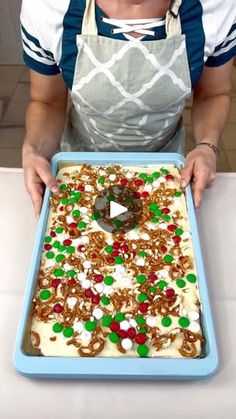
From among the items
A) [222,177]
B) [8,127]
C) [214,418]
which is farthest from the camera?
[8,127]

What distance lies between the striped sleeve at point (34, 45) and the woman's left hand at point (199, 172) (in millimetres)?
275

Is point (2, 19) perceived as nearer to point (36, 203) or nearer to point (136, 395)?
point (36, 203)

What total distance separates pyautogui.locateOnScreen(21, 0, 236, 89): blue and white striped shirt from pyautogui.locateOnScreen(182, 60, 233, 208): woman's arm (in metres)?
0.07

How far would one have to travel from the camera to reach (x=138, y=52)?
61 centimetres

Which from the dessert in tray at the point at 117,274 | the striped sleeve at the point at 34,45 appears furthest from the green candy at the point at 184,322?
the striped sleeve at the point at 34,45

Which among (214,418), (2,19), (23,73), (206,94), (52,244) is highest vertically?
(2,19)

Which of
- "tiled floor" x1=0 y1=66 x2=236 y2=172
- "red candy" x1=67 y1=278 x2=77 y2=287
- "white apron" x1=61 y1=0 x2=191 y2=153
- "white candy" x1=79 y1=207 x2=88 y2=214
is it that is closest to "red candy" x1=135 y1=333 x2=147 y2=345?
"red candy" x1=67 y1=278 x2=77 y2=287

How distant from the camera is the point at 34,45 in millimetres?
663

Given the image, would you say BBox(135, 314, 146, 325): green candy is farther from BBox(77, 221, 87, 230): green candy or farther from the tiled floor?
the tiled floor

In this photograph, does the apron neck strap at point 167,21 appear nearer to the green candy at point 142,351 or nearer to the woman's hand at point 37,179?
the woman's hand at point 37,179

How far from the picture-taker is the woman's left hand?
0.61 m

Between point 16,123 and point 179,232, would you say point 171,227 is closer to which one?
point 179,232

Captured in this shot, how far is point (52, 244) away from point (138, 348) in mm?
183

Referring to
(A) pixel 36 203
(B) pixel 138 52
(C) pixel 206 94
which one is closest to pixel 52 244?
(A) pixel 36 203
